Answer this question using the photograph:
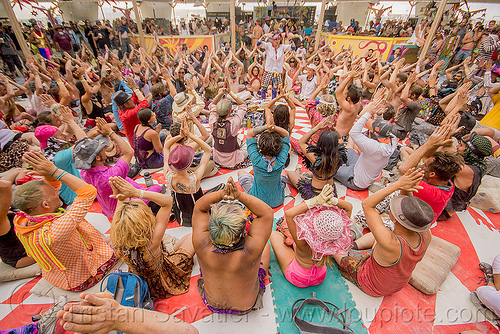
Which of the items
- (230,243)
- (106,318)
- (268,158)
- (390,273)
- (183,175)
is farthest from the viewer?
(268,158)

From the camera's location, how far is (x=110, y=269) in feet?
7.57

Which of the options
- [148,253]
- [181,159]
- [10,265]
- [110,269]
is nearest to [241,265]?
[148,253]

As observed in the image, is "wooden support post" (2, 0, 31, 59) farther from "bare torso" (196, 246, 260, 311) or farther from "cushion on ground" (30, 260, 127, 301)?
"bare torso" (196, 246, 260, 311)

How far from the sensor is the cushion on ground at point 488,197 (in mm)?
3199

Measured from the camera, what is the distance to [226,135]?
3814mm

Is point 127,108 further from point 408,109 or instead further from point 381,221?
point 408,109

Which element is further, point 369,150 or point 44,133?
point 44,133

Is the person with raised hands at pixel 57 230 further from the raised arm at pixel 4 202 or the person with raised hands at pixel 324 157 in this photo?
the person with raised hands at pixel 324 157

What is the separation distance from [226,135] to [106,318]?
309 centimetres

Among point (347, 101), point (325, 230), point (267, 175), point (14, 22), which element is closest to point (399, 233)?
point (325, 230)

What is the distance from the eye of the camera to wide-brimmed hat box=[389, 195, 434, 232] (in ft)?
4.99

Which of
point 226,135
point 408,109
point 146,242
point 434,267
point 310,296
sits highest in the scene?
point 408,109

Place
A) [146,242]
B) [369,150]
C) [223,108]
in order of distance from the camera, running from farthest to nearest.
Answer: [223,108] < [369,150] < [146,242]

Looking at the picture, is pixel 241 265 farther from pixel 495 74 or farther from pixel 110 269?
pixel 495 74
